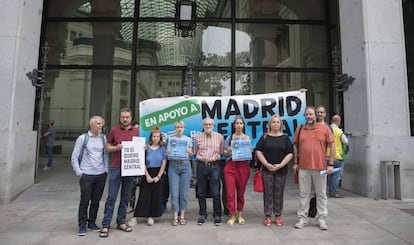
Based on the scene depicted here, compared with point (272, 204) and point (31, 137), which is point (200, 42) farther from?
point (272, 204)

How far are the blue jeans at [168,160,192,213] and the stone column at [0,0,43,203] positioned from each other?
3.89 m

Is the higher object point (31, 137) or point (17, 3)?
point (17, 3)

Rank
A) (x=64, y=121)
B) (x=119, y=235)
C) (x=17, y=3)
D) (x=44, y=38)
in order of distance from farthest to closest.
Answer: (x=64, y=121), (x=44, y=38), (x=17, y=3), (x=119, y=235)

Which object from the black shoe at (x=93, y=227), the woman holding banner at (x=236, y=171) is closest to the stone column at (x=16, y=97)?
the black shoe at (x=93, y=227)

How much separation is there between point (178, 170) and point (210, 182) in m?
0.56

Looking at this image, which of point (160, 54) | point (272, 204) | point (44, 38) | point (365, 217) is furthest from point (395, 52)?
point (44, 38)

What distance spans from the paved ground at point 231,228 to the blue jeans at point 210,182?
31cm

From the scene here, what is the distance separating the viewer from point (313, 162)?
472 cm

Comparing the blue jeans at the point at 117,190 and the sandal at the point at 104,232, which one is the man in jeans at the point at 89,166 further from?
the sandal at the point at 104,232

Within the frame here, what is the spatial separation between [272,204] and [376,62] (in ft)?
14.6

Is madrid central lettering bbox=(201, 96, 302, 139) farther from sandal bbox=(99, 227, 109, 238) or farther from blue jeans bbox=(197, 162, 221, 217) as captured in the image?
sandal bbox=(99, 227, 109, 238)

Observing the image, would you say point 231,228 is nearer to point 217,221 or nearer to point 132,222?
point 217,221

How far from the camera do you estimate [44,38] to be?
11664 mm

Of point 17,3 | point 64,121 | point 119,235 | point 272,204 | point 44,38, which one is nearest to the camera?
point 119,235
